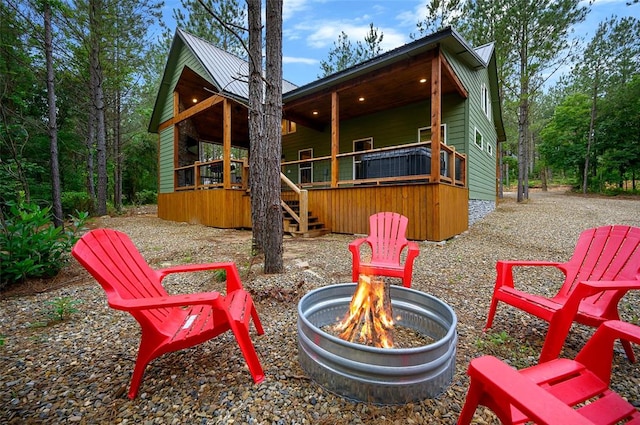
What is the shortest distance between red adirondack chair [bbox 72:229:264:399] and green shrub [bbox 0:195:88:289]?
194 cm

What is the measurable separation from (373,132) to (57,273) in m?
8.88

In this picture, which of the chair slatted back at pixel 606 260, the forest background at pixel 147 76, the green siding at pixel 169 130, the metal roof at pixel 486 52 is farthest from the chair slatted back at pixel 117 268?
the metal roof at pixel 486 52

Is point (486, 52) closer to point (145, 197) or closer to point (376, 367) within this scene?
point (376, 367)

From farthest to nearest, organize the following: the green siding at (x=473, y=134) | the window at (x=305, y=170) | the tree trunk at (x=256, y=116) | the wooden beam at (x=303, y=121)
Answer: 1. the window at (x=305, y=170)
2. the wooden beam at (x=303, y=121)
3. the green siding at (x=473, y=134)
4. the tree trunk at (x=256, y=116)

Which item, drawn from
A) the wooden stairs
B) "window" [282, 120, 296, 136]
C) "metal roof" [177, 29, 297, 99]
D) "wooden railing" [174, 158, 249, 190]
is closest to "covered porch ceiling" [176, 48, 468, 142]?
"metal roof" [177, 29, 297, 99]

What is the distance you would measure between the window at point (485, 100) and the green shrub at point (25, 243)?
11.3 metres

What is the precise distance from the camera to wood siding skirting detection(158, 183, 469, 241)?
544 cm

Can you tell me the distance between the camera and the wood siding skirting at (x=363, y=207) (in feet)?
17.8

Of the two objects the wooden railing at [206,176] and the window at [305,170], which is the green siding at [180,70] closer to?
the wooden railing at [206,176]

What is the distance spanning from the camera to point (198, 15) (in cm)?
1259

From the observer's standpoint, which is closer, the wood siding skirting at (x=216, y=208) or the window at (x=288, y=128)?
the wood siding skirting at (x=216, y=208)

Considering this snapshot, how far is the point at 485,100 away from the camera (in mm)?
10062

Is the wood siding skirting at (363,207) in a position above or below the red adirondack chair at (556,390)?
above

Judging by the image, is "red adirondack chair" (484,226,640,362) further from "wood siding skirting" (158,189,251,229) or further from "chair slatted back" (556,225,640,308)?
"wood siding skirting" (158,189,251,229)
